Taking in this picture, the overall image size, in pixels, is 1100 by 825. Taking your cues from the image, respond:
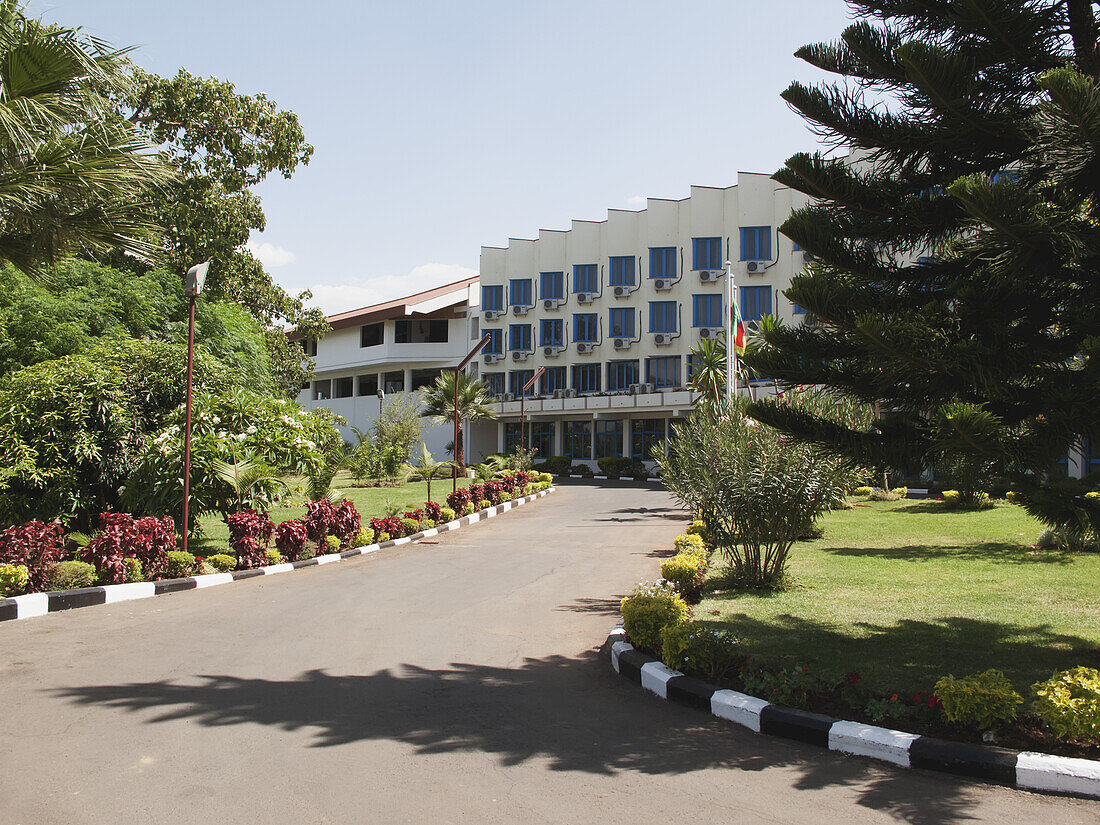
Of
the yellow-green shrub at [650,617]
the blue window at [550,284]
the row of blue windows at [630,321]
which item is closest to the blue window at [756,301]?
the row of blue windows at [630,321]

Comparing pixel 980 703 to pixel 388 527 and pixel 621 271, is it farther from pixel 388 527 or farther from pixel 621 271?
pixel 621 271

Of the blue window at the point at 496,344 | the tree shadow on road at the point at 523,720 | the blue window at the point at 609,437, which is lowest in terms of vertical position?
the tree shadow on road at the point at 523,720

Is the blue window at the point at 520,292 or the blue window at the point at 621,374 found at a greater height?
the blue window at the point at 520,292

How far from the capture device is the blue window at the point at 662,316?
41500 millimetres

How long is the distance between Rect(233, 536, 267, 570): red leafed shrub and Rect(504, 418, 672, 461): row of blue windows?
96.9 feet

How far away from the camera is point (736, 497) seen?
914cm

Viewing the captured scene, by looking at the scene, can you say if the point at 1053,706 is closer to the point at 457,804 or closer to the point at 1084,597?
the point at 457,804

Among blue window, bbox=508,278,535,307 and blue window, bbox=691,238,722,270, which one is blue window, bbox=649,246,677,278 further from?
blue window, bbox=508,278,535,307

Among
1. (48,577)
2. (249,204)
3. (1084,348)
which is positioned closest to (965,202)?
(1084,348)

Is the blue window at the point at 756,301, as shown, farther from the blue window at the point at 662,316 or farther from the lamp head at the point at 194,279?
the lamp head at the point at 194,279

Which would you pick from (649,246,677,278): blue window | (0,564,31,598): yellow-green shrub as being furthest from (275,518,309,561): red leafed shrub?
(649,246,677,278): blue window

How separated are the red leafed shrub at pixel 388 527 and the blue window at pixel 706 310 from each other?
2747 centimetres

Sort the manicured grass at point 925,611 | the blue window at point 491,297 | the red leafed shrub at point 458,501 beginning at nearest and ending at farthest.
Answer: the manicured grass at point 925,611 < the red leafed shrub at point 458,501 < the blue window at point 491,297

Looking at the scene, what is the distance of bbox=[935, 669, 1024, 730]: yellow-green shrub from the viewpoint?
4.52 meters
